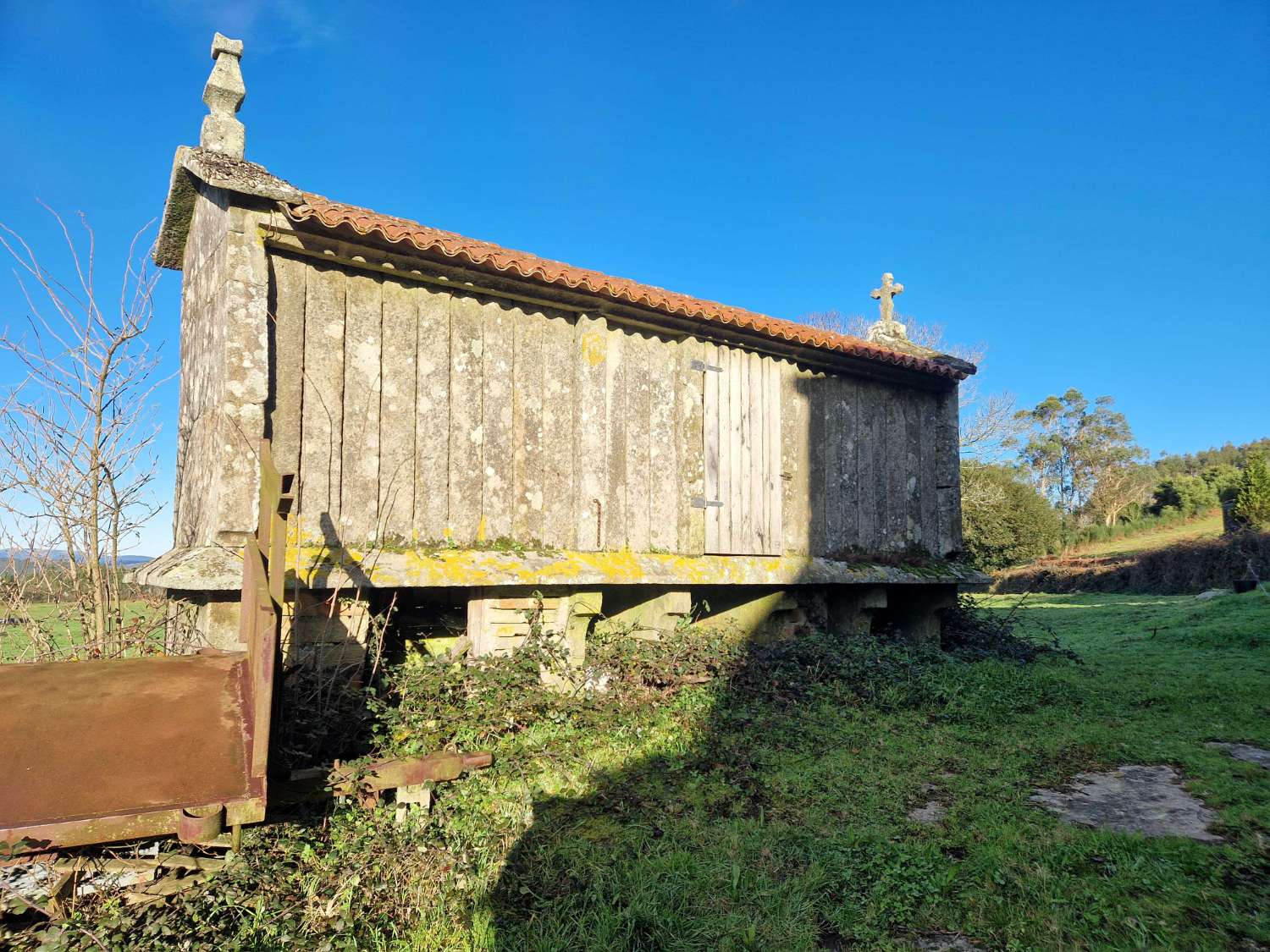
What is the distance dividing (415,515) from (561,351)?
6.05 ft

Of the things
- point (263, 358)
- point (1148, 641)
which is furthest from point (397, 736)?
point (1148, 641)

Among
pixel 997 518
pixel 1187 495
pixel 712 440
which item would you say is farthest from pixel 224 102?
pixel 1187 495

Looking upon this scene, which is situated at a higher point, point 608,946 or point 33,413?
point 33,413

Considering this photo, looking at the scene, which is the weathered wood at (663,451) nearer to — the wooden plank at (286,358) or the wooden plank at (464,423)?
the wooden plank at (464,423)

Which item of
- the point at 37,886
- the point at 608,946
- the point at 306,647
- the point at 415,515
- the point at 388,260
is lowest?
the point at 608,946

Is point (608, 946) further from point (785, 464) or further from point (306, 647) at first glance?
point (785, 464)

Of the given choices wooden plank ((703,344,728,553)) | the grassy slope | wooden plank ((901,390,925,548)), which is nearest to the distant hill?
wooden plank ((703,344,728,553))

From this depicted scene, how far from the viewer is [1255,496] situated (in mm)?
22062

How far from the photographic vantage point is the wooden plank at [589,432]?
6.19 m

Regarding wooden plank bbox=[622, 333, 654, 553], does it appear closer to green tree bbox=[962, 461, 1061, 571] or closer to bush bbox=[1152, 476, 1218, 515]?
green tree bbox=[962, 461, 1061, 571]

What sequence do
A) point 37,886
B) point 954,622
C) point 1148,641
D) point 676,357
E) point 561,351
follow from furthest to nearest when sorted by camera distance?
point 1148,641 → point 954,622 → point 676,357 → point 561,351 → point 37,886

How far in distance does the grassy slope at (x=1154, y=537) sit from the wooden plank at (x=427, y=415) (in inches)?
1133

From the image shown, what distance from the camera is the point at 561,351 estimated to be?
247 inches

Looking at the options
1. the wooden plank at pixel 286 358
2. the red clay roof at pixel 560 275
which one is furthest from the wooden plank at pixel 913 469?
the wooden plank at pixel 286 358
